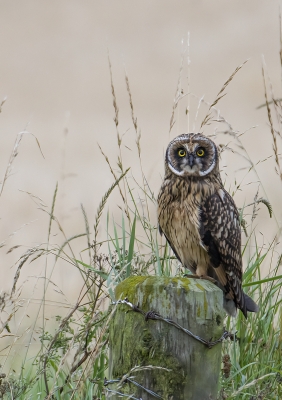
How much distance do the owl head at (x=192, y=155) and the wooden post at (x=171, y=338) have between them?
1.48m

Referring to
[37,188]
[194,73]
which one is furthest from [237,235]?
[194,73]

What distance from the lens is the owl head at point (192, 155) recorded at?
4.06m

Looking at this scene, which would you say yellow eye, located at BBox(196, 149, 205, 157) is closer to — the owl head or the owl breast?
the owl head

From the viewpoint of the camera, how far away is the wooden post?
2.61m

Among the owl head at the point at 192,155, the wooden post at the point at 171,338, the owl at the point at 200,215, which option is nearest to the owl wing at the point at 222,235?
the owl at the point at 200,215

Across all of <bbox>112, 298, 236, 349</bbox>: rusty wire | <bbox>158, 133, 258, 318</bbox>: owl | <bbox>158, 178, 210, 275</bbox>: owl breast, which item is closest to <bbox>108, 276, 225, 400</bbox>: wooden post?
<bbox>112, 298, 236, 349</bbox>: rusty wire

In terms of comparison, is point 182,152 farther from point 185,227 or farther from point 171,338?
point 171,338

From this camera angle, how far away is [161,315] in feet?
8.54

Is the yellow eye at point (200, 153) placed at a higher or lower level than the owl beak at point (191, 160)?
higher

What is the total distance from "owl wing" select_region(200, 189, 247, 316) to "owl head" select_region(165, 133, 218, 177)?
0.18 meters

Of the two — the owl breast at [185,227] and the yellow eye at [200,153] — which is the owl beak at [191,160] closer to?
→ the yellow eye at [200,153]

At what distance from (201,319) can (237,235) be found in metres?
1.46

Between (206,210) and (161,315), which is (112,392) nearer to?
(161,315)

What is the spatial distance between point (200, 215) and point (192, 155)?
0.32 meters
